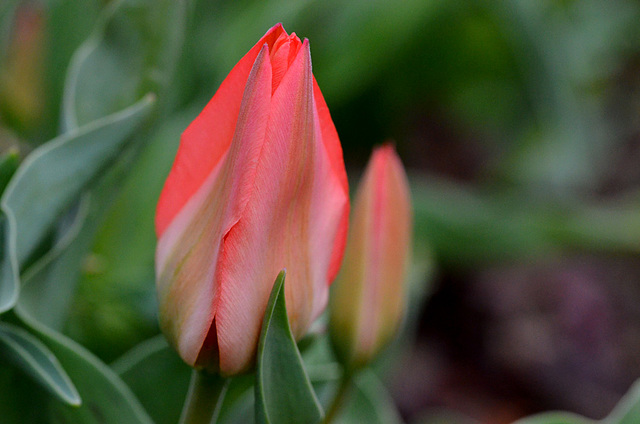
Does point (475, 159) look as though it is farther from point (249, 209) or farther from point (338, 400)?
point (249, 209)

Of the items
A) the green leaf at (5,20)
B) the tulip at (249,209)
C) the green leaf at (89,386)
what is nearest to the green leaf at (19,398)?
the green leaf at (89,386)

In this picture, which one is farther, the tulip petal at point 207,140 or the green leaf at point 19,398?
the green leaf at point 19,398

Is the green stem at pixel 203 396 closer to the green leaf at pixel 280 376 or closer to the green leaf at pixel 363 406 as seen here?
the green leaf at pixel 280 376

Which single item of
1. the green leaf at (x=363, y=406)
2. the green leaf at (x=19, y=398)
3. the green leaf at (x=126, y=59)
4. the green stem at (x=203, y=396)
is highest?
the green leaf at (x=126, y=59)

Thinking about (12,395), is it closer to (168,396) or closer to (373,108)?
(168,396)

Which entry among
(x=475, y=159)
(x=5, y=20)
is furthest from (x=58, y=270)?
(x=475, y=159)

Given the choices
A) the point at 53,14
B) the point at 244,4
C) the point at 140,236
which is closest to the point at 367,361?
the point at 140,236
